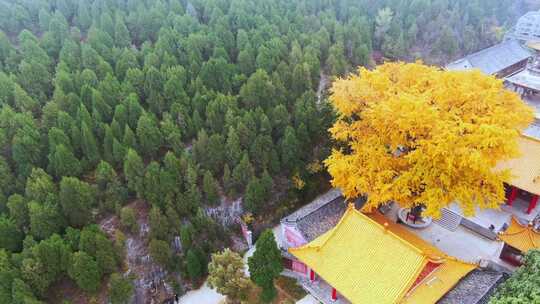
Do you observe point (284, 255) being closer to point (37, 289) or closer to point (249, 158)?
point (249, 158)

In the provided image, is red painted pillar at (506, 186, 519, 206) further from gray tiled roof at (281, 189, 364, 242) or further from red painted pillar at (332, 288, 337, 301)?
red painted pillar at (332, 288, 337, 301)

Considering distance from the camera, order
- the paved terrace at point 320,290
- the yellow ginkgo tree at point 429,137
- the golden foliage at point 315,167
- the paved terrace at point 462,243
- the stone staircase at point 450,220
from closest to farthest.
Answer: the yellow ginkgo tree at point 429,137 → the paved terrace at point 320,290 → the paved terrace at point 462,243 → the stone staircase at point 450,220 → the golden foliage at point 315,167

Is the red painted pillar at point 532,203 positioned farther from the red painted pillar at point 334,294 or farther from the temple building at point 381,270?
the red painted pillar at point 334,294

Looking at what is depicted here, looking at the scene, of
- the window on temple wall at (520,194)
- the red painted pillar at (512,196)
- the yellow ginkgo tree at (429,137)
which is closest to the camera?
the yellow ginkgo tree at (429,137)

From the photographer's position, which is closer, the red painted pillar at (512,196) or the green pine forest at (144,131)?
the green pine forest at (144,131)

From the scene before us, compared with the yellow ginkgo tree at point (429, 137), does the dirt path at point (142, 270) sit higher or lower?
lower

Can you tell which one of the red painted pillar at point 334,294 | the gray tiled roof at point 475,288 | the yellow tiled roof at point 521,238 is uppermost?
the yellow tiled roof at point 521,238

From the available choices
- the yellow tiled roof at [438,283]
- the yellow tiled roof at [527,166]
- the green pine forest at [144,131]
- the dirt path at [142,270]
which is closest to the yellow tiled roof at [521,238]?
the yellow tiled roof at [438,283]
